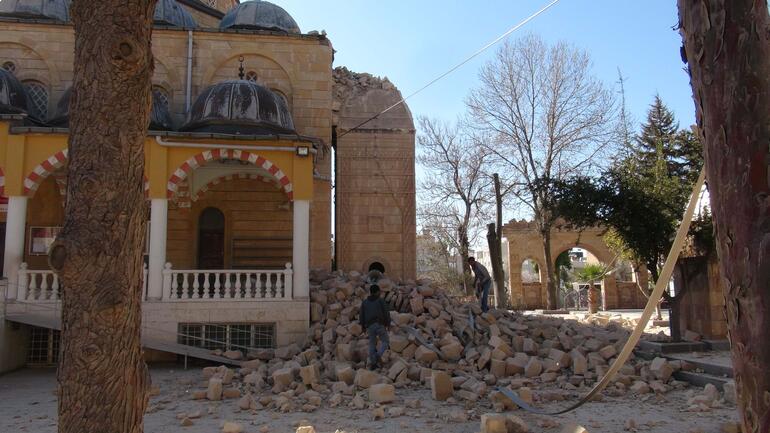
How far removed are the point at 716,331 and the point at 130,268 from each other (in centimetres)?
1116

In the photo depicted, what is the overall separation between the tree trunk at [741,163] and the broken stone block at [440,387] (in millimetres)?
6058

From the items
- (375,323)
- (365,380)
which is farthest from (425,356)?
(365,380)

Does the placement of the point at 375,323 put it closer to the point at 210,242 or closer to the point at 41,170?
the point at 41,170

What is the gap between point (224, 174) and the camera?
14.4m

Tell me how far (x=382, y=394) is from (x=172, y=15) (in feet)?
51.7

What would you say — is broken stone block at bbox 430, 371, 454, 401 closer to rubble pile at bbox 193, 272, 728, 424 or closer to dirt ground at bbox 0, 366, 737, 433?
rubble pile at bbox 193, 272, 728, 424

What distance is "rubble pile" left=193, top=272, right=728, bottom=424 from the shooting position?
7496mm

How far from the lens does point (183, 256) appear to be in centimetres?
1551

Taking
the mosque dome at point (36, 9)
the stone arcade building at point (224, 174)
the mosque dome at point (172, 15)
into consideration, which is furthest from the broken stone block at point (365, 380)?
the mosque dome at point (36, 9)

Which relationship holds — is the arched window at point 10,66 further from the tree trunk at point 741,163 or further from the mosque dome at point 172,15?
the tree trunk at point 741,163

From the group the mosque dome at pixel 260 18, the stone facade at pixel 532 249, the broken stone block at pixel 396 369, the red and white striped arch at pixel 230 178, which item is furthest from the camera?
the stone facade at pixel 532 249

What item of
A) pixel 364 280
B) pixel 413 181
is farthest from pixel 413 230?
pixel 364 280

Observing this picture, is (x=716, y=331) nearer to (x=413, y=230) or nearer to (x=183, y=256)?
(x=413, y=230)

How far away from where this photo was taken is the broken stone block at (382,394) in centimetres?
730
